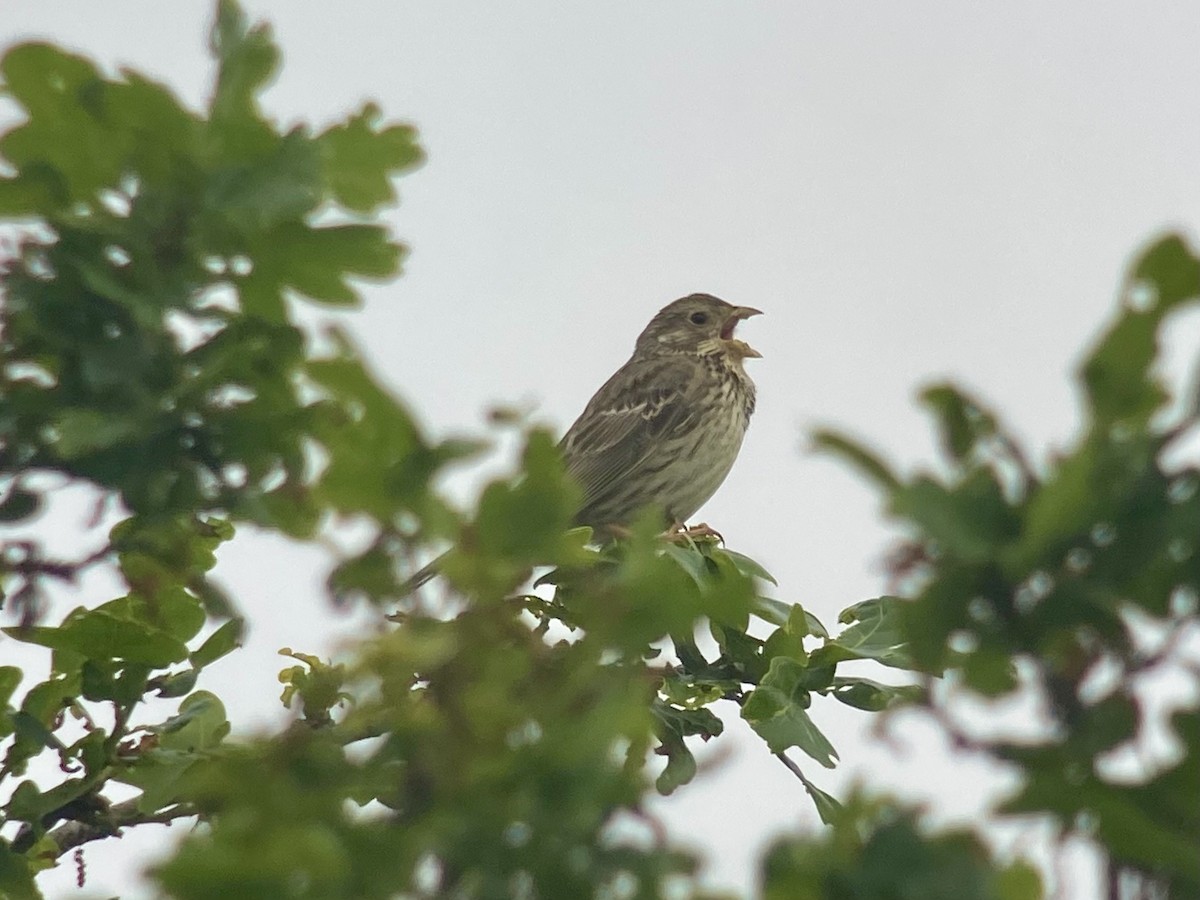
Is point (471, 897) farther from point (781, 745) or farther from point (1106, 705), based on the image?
point (781, 745)

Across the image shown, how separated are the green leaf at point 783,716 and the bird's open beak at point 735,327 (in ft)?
22.6

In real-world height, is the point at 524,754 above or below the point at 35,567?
below

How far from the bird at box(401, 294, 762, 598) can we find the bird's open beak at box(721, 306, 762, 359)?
0.03 feet

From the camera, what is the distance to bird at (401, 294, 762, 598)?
9859mm

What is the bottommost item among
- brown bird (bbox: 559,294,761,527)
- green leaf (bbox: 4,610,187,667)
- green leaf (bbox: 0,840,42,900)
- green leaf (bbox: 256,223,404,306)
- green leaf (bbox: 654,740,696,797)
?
green leaf (bbox: 0,840,42,900)

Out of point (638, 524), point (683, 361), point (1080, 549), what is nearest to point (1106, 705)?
point (1080, 549)

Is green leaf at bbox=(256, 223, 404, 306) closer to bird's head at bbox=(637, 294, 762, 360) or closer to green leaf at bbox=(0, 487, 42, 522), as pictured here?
green leaf at bbox=(0, 487, 42, 522)

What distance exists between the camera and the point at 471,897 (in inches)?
69.2

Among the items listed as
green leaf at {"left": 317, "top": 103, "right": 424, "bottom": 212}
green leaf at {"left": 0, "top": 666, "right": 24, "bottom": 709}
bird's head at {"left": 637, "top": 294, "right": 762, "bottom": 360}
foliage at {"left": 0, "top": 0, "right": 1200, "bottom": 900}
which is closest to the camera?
foliage at {"left": 0, "top": 0, "right": 1200, "bottom": 900}

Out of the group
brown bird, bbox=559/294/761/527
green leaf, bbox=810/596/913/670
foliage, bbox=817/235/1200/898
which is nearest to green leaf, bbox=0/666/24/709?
green leaf, bbox=810/596/913/670

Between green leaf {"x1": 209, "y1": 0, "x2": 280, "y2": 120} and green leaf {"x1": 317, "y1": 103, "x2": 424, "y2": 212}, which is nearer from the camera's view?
green leaf {"x1": 209, "y1": 0, "x2": 280, "y2": 120}

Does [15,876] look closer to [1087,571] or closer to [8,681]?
[8,681]

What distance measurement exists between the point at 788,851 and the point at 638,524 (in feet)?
1.23

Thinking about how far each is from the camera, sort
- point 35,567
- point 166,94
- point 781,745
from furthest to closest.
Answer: point 781,745 → point 35,567 → point 166,94
